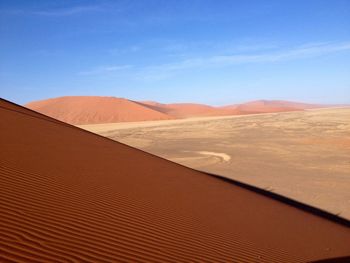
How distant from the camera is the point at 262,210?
7207 millimetres

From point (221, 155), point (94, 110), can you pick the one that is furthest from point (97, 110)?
point (221, 155)

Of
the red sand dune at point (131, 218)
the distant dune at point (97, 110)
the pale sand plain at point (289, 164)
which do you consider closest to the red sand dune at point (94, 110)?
the distant dune at point (97, 110)

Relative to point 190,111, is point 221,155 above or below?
below

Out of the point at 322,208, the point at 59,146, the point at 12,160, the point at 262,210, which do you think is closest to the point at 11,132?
the point at 59,146

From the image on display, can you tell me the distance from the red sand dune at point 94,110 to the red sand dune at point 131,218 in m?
66.2

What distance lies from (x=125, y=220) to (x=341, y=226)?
4232 mm

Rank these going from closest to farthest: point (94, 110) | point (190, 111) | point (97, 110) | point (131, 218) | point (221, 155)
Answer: point (131, 218) → point (221, 155) → point (97, 110) → point (94, 110) → point (190, 111)

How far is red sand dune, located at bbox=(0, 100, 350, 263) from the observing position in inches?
159

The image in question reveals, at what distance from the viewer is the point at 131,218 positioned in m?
5.18

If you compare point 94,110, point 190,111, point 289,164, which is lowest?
point 289,164

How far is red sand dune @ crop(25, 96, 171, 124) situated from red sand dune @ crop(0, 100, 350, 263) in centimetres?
6618

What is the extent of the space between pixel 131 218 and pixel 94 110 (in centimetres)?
8247

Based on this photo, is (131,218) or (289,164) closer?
(131,218)

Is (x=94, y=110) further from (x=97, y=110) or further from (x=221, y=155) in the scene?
(x=221, y=155)
